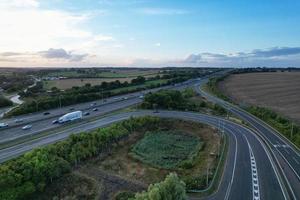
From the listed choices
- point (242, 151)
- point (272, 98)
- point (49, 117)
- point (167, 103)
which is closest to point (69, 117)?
point (49, 117)

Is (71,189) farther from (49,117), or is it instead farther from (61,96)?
(61,96)

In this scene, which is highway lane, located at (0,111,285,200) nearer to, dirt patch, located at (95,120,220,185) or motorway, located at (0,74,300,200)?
motorway, located at (0,74,300,200)

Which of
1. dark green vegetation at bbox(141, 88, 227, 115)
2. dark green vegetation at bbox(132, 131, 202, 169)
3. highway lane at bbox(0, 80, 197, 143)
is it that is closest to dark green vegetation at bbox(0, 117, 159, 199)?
dark green vegetation at bbox(132, 131, 202, 169)

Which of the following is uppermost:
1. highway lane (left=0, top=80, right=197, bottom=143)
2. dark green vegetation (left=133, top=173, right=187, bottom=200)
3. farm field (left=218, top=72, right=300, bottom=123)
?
dark green vegetation (left=133, top=173, right=187, bottom=200)

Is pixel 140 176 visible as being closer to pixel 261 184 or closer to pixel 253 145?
pixel 261 184

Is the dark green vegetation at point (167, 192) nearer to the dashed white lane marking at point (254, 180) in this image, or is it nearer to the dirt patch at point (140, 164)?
the dashed white lane marking at point (254, 180)

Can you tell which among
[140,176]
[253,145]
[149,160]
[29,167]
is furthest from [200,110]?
[29,167]
